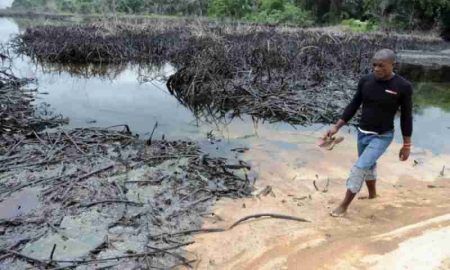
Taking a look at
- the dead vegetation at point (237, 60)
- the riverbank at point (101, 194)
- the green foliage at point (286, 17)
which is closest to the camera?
the riverbank at point (101, 194)

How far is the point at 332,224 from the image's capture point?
457 centimetres

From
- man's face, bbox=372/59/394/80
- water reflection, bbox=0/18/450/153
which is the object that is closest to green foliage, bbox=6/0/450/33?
water reflection, bbox=0/18/450/153

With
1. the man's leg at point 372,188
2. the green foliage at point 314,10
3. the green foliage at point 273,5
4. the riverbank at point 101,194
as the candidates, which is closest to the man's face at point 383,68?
the man's leg at point 372,188

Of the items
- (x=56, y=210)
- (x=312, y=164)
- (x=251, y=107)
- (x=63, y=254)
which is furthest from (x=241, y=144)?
(x=63, y=254)

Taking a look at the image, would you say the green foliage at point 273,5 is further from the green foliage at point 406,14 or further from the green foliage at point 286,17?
the green foliage at point 406,14

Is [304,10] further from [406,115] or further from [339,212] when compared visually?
[339,212]

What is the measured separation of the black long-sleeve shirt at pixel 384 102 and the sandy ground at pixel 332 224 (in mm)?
901

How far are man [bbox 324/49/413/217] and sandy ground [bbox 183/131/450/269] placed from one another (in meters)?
0.42

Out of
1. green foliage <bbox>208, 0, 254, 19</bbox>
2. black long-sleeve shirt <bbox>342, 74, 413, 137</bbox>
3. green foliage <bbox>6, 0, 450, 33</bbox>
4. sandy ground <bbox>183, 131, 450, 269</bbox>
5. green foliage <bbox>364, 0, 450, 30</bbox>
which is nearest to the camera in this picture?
sandy ground <bbox>183, 131, 450, 269</bbox>

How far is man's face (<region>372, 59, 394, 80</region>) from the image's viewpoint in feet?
14.0

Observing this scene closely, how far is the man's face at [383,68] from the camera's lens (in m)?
4.28

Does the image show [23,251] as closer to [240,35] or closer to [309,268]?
[309,268]

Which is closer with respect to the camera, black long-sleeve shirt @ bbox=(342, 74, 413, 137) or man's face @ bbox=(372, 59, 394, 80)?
man's face @ bbox=(372, 59, 394, 80)

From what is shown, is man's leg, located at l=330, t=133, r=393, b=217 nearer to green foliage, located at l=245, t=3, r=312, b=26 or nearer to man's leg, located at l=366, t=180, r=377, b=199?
man's leg, located at l=366, t=180, r=377, b=199
